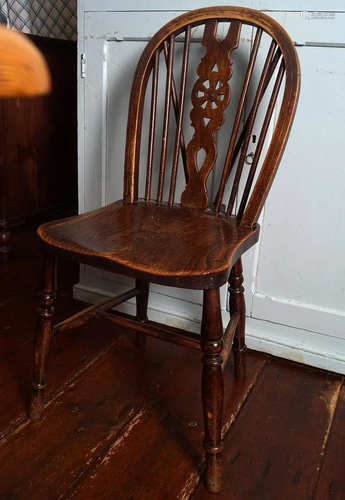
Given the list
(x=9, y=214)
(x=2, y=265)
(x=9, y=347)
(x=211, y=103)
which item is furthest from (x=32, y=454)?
(x=9, y=214)

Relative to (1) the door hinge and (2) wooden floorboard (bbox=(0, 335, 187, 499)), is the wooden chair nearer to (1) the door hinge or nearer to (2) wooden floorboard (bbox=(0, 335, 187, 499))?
(2) wooden floorboard (bbox=(0, 335, 187, 499))

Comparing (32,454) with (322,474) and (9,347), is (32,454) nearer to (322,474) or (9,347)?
(9,347)

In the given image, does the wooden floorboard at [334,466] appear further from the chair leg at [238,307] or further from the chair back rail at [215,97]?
the chair back rail at [215,97]

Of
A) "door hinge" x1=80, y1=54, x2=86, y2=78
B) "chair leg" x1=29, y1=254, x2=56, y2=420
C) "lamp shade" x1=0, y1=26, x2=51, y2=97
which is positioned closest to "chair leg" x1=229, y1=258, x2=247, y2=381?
"chair leg" x1=29, y1=254, x2=56, y2=420

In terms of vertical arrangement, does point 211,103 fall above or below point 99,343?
above

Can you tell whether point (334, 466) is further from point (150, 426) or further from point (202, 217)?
point (202, 217)

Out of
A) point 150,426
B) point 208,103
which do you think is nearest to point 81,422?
point 150,426

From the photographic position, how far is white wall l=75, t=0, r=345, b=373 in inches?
49.8

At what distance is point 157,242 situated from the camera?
104 centimetres

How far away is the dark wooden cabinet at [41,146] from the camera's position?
2145 millimetres

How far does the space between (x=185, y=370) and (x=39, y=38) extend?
1.53 meters

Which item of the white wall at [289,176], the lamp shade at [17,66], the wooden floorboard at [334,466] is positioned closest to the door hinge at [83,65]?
the white wall at [289,176]

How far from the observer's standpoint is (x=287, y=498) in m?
0.99

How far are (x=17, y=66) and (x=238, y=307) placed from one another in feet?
3.31
